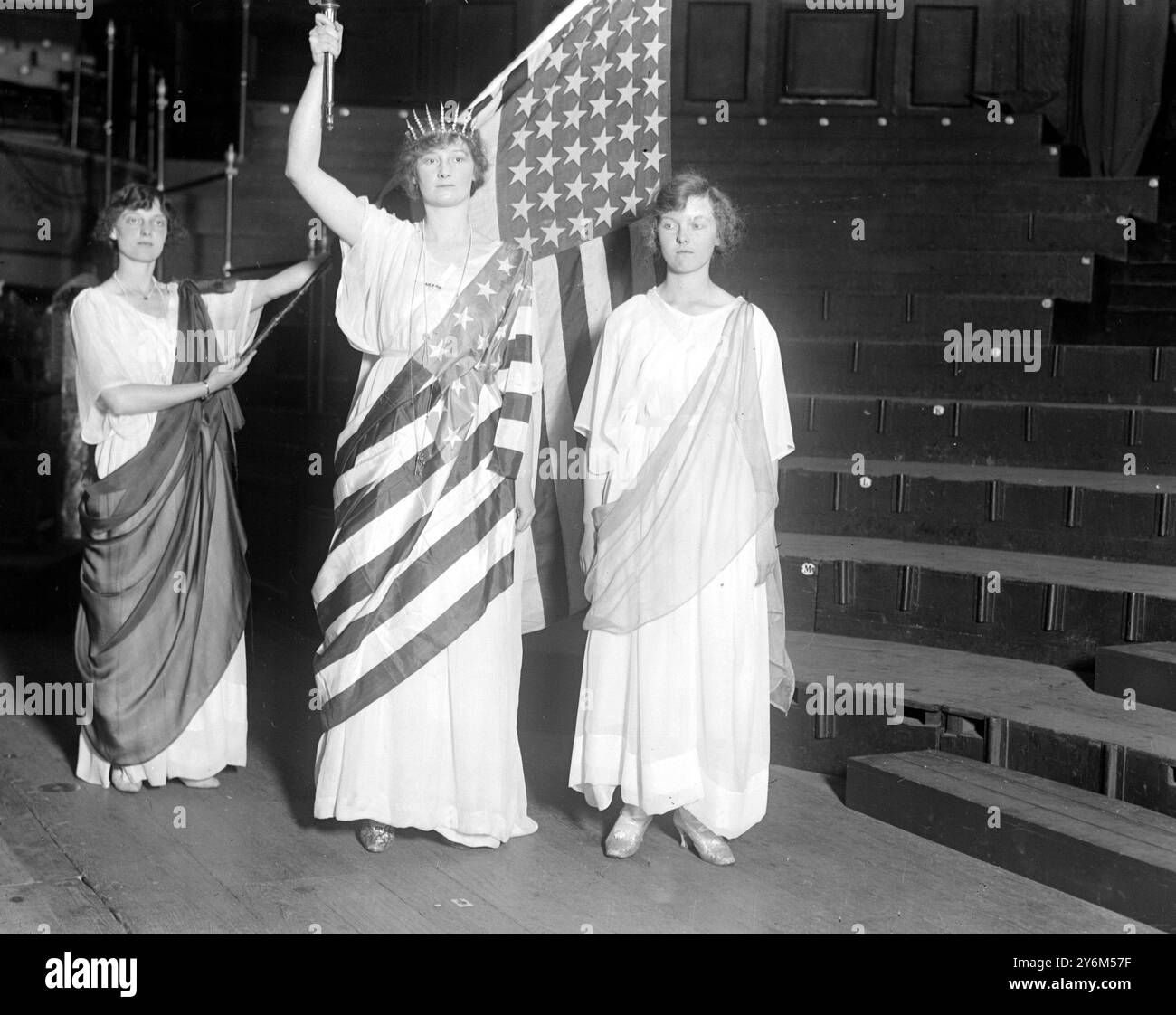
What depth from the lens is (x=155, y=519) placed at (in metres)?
3.88

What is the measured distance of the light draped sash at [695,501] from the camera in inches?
131

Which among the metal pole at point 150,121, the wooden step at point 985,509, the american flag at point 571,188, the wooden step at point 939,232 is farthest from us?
the metal pole at point 150,121

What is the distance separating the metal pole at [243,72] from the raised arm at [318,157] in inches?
223

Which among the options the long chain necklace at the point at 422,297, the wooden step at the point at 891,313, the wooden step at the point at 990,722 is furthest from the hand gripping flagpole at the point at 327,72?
the wooden step at the point at 891,313

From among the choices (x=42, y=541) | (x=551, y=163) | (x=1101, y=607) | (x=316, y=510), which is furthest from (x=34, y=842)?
(x=42, y=541)

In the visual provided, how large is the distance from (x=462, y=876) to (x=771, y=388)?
1.34m

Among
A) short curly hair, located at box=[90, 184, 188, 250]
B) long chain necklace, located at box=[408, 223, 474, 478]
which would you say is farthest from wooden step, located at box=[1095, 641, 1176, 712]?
short curly hair, located at box=[90, 184, 188, 250]

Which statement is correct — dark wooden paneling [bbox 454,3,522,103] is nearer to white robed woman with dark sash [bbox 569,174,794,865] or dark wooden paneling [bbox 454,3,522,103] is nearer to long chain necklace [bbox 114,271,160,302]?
long chain necklace [bbox 114,271,160,302]

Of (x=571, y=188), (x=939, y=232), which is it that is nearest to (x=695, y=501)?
(x=571, y=188)

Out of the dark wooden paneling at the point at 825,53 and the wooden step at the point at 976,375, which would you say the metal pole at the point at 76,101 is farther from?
the wooden step at the point at 976,375

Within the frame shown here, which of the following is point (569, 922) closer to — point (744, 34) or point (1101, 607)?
point (1101, 607)

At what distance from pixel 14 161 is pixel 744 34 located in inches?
172

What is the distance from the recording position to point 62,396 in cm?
750
